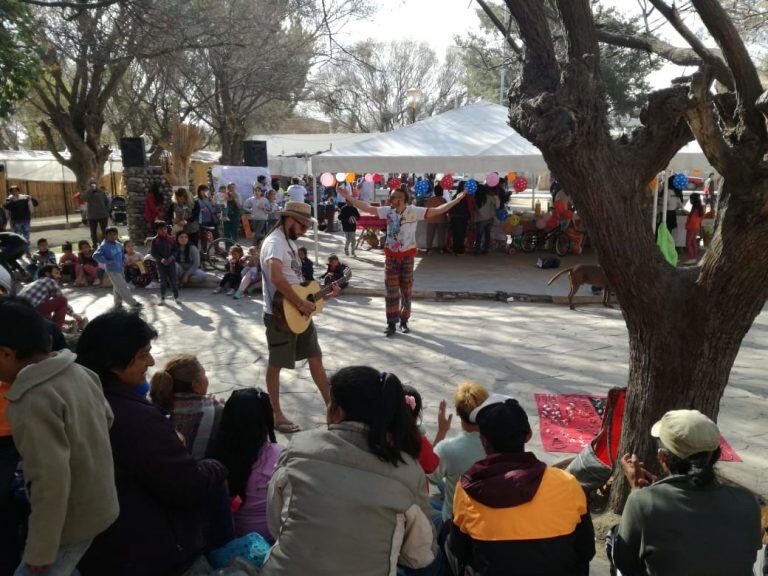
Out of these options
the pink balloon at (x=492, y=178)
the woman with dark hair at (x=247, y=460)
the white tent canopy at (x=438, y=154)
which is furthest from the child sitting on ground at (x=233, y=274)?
the woman with dark hair at (x=247, y=460)

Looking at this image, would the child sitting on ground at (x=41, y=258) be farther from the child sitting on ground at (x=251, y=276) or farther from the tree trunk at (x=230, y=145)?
the tree trunk at (x=230, y=145)

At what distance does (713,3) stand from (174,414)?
3.49 m

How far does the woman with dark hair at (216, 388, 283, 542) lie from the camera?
3.02 m

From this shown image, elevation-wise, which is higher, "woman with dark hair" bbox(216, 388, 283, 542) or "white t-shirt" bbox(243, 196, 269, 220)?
"white t-shirt" bbox(243, 196, 269, 220)

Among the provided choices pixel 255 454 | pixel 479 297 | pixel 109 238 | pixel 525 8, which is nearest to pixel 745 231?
pixel 525 8

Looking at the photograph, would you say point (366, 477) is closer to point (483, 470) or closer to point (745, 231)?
point (483, 470)

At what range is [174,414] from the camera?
3.19 meters

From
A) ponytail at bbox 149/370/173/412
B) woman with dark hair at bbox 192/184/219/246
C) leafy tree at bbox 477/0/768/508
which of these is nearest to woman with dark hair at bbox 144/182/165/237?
woman with dark hair at bbox 192/184/219/246

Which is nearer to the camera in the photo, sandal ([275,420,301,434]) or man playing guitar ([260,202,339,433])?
man playing guitar ([260,202,339,433])

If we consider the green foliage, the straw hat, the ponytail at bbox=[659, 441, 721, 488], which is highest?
the green foliage

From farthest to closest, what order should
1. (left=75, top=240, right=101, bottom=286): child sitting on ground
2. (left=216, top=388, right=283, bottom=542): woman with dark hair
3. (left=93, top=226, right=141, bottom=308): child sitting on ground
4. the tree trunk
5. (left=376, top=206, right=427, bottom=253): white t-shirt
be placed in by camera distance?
1. the tree trunk
2. (left=75, top=240, right=101, bottom=286): child sitting on ground
3. (left=93, top=226, right=141, bottom=308): child sitting on ground
4. (left=376, top=206, right=427, bottom=253): white t-shirt
5. (left=216, top=388, right=283, bottom=542): woman with dark hair

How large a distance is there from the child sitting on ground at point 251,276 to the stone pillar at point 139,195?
665 cm

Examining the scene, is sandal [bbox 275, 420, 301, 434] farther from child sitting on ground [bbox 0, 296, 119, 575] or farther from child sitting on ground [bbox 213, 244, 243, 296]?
child sitting on ground [bbox 213, 244, 243, 296]

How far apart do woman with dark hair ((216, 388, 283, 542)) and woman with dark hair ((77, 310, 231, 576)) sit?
0.52m
